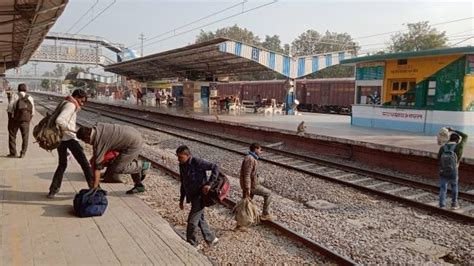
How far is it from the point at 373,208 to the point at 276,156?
6359 mm

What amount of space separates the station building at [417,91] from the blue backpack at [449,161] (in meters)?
8.34

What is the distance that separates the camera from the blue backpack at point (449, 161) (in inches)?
303

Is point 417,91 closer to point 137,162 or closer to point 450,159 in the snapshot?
point 450,159

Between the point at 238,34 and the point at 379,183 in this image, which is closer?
the point at 379,183

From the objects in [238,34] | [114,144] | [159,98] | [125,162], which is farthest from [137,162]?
[238,34]

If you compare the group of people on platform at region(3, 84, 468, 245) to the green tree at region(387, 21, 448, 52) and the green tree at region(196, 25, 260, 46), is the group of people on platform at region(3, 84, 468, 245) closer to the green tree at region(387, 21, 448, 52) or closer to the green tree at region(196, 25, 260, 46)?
the green tree at region(387, 21, 448, 52)

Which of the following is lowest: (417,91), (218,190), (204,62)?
(218,190)

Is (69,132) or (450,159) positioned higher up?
(69,132)

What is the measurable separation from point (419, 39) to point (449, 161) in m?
58.2

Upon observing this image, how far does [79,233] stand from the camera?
516cm

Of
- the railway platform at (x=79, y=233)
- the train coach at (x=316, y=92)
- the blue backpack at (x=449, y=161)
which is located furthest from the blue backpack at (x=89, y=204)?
the train coach at (x=316, y=92)

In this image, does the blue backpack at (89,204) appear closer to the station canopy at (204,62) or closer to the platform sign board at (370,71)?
the platform sign board at (370,71)

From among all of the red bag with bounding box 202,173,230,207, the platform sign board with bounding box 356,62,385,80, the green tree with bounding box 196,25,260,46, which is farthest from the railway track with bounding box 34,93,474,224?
the green tree with bounding box 196,25,260,46

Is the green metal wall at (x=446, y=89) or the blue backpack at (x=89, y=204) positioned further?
the green metal wall at (x=446, y=89)
